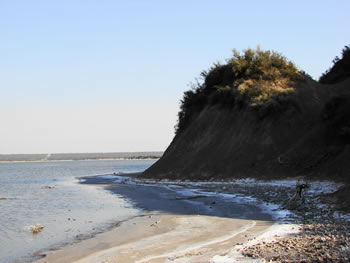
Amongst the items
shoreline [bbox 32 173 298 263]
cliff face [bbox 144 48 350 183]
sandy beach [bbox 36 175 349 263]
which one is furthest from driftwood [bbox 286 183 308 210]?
cliff face [bbox 144 48 350 183]

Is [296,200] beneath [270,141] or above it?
beneath

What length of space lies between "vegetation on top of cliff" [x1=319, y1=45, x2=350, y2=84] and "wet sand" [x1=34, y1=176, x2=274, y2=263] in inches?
1222

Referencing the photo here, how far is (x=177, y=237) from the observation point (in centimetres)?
1323

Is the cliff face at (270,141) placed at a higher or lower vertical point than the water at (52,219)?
higher

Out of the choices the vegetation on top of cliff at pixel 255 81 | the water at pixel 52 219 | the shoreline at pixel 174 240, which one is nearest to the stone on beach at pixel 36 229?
the water at pixel 52 219

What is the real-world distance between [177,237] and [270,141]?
2308 centimetres

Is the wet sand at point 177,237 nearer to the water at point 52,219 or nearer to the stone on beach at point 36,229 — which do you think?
the water at point 52,219

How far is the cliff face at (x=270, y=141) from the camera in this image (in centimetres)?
2850

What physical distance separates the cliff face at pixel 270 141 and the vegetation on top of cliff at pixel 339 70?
3470 mm

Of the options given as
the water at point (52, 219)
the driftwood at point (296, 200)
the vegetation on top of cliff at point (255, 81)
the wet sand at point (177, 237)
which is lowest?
the water at point (52, 219)

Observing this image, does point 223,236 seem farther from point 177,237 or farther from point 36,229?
point 36,229

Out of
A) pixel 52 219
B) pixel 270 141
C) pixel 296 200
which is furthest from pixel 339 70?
pixel 52 219

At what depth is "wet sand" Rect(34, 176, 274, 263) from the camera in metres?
10.7

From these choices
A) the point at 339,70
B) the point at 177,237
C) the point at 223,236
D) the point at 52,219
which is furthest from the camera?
the point at 339,70
